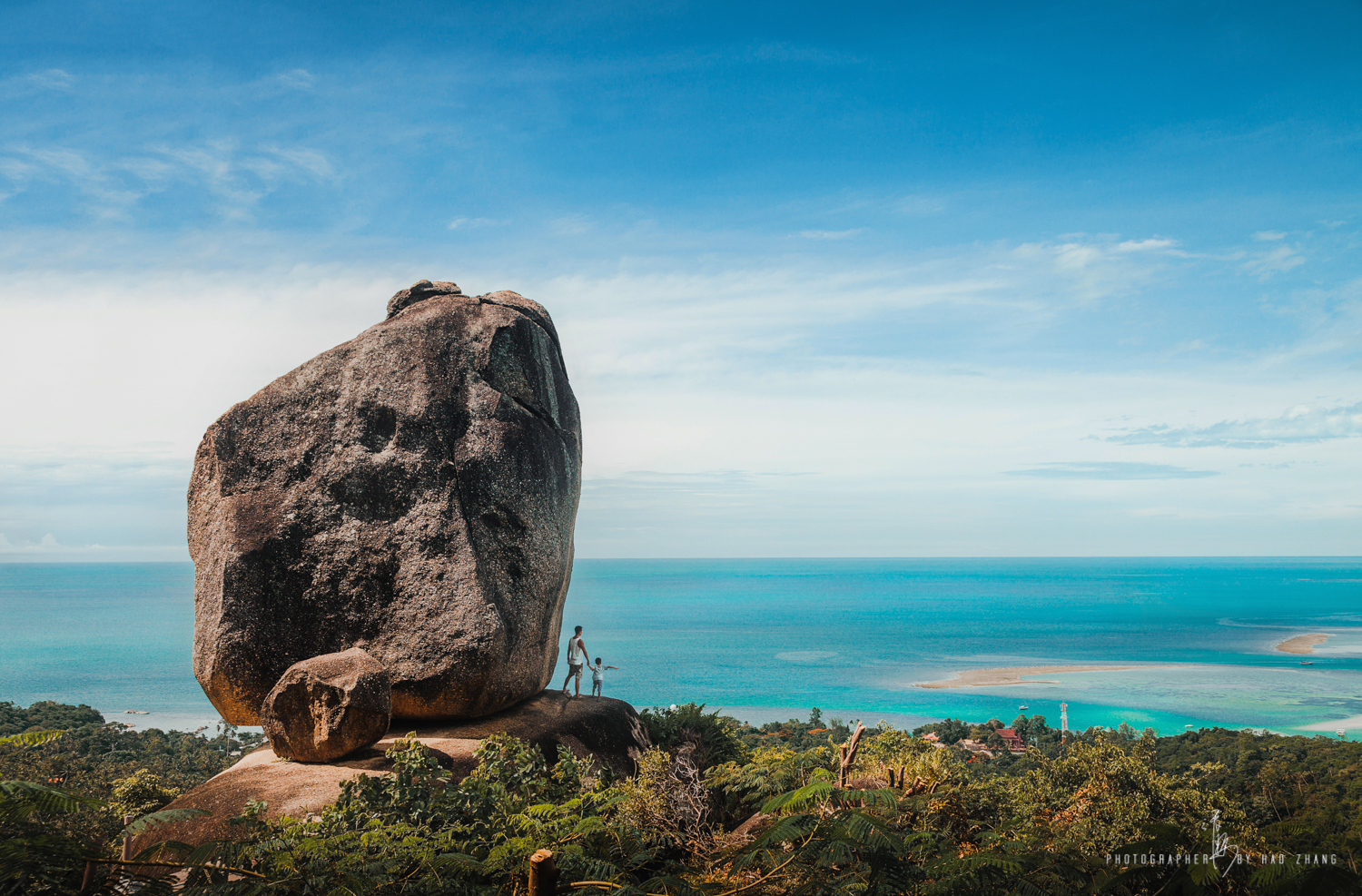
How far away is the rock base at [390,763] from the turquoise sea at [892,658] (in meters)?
40.4

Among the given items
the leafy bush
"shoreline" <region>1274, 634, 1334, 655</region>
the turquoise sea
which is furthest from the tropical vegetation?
"shoreline" <region>1274, 634, 1334, 655</region>

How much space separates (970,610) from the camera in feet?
464

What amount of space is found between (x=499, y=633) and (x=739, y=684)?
190 feet

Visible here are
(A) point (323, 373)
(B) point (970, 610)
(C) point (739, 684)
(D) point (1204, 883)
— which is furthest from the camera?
(B) point (970, 610)

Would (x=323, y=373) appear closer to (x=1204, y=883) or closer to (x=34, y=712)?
(x=1204, y=883)

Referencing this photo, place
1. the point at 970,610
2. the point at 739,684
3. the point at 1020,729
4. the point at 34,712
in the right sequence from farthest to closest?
the point at 970,610
the point at 739,684
the point at 1020,729
the point at 34,712

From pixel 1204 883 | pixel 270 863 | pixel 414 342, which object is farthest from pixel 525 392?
pixel 1204 883

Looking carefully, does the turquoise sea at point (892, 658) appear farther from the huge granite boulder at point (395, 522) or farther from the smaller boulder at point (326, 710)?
the smaller boulder at point (326, 710)

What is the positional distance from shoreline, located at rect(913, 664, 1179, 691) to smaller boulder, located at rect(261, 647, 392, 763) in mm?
60905

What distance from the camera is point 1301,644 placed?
8931 centimetres

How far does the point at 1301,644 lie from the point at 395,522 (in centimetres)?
10800

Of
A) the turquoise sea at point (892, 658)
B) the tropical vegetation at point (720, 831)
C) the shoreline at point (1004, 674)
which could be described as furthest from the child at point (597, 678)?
the shoreline at point (1004, 674)

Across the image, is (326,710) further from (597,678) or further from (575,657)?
(597,678)

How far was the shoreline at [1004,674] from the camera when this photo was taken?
65.6 meters
